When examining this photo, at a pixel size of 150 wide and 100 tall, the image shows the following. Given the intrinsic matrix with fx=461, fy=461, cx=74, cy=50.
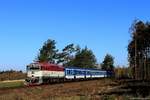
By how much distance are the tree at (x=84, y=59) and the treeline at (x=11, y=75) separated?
102 feet

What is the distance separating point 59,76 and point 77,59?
8082cm

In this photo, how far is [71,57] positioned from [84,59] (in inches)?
341

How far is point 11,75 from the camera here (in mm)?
113312

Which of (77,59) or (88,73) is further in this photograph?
(77,59)

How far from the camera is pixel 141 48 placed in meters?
97.7

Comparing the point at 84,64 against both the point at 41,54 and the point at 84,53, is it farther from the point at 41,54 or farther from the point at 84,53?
the point at 41,54

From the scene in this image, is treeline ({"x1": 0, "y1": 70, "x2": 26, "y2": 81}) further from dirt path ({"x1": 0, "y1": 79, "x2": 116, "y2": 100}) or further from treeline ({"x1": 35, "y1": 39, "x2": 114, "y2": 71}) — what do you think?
dirt path ({"x1": 0, "y1": 79, "x2": 116, "y2": 100})

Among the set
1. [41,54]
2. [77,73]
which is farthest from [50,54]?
[77,73]

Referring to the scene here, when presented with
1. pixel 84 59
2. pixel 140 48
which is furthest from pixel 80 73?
pixel 84 59

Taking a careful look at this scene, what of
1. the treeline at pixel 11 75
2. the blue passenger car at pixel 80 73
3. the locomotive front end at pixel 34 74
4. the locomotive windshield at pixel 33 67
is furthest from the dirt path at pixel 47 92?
the treeline at pixel 11 75

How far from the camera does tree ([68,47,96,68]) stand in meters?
148

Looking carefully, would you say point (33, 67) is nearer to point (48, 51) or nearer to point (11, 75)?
point (11, 75)

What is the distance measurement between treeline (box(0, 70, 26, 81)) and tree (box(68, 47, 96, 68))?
102 feet

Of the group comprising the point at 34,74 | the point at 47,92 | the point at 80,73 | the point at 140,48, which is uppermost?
the point at 140,48
